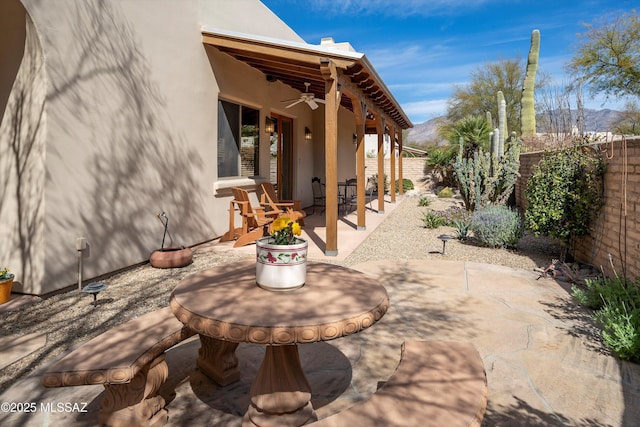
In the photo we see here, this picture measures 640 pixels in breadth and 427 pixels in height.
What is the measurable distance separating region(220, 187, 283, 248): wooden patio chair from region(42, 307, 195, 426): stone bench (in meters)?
4.02

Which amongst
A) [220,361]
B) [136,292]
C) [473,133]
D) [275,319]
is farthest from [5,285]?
[473,133]

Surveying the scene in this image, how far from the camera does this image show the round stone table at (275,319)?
1623 millimetres

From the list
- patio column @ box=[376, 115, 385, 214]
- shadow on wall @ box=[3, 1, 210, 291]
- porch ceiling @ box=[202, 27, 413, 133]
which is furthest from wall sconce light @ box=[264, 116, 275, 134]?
shadow on wall @ box=[3, 1, 210, 291]

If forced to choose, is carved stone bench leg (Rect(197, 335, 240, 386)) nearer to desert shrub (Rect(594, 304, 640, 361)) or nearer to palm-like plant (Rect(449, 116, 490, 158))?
desert shrub (Rect(594, 304, 640, 361))

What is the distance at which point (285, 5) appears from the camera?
16547mm

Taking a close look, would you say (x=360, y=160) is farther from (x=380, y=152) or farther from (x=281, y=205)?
(x=380, y=152)

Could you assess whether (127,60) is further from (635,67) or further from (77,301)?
Result: (635,67)

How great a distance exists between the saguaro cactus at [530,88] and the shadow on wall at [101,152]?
14.6 m

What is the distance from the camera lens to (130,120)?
492 centimetres

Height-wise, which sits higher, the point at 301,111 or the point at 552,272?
the point at 301,111

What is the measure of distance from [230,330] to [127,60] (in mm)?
4498

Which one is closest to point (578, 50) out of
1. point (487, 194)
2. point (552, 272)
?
point (487, 194)

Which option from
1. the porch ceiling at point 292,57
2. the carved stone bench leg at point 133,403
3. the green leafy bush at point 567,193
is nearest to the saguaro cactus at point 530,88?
the porch ceiling at point 292,57

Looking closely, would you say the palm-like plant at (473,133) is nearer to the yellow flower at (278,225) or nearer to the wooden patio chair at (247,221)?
the wooden patio chair at (247,221)
